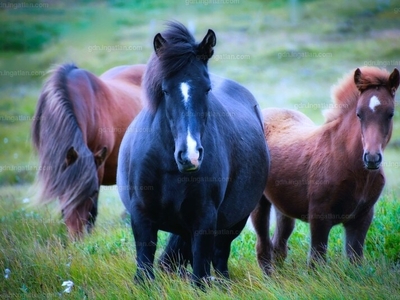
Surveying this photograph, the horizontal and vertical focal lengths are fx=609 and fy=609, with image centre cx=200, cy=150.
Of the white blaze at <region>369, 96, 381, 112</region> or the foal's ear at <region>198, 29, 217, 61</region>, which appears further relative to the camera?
the white blaze at <region>369, 96, 381, 112</region>

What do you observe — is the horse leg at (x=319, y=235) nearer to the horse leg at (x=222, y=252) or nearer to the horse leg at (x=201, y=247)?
the horse leg at (x=222, y=252)

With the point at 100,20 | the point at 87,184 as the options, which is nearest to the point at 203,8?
the point at 100,20

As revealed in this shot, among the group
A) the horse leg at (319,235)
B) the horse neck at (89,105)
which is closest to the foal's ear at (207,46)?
the horse leg at (319,235)

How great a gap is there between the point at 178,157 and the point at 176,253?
159 centimetres

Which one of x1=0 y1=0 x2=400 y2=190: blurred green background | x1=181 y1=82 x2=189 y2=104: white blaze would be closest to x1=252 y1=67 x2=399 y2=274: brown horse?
x1=181 y1=82 x2=189 y2=104: white blaze

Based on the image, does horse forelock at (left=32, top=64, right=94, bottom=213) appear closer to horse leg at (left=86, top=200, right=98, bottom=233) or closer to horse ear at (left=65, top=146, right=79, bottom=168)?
horse ear at (left=65, top=146, right=79, bottom=168)

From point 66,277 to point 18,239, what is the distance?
1.44 meters

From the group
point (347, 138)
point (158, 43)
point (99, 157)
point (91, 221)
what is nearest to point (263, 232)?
point (347, 138)

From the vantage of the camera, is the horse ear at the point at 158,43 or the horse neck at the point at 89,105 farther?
the horse neck at the point at 89,105

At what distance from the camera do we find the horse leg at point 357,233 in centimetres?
583

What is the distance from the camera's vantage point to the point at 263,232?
6672 millimetres

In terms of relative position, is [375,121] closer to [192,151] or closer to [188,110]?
[188,110]

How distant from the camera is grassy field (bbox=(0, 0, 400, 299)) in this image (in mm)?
4797

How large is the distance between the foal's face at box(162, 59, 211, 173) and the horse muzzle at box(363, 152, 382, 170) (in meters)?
1.66
